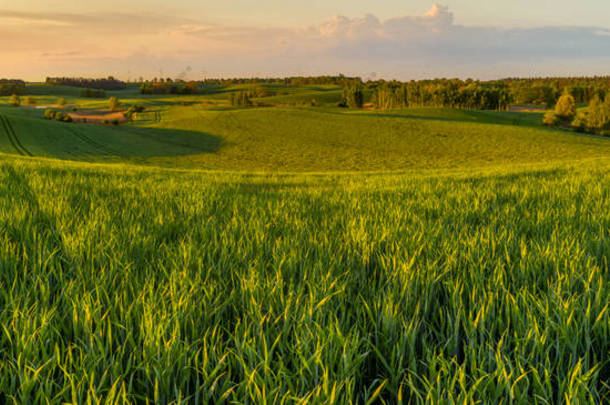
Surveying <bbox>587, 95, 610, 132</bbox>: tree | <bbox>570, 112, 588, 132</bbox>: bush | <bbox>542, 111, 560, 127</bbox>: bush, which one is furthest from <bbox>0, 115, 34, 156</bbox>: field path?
<bbox>587, 95, 610, 132</bbox>: tree

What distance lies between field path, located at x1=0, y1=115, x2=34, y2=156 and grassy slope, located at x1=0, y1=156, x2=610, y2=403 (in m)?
60.2

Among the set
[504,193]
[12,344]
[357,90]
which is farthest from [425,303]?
[357,90]

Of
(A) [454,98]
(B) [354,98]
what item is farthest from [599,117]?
(B) [354,98]

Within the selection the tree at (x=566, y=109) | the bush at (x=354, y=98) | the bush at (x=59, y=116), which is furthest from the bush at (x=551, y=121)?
the bush at (x=59, y=116)

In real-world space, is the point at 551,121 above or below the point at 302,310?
above

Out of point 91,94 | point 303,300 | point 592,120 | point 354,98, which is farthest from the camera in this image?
point 91,94

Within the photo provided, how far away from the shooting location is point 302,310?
5.39 feet

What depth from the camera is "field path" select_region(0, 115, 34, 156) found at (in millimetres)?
52153

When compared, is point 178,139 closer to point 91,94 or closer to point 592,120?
point 592,120

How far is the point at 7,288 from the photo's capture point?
6.78ft

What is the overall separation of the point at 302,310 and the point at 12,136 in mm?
78640

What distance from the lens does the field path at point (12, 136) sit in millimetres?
52153

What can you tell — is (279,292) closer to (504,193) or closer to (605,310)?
(605,310)

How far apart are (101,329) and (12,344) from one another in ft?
1.01
